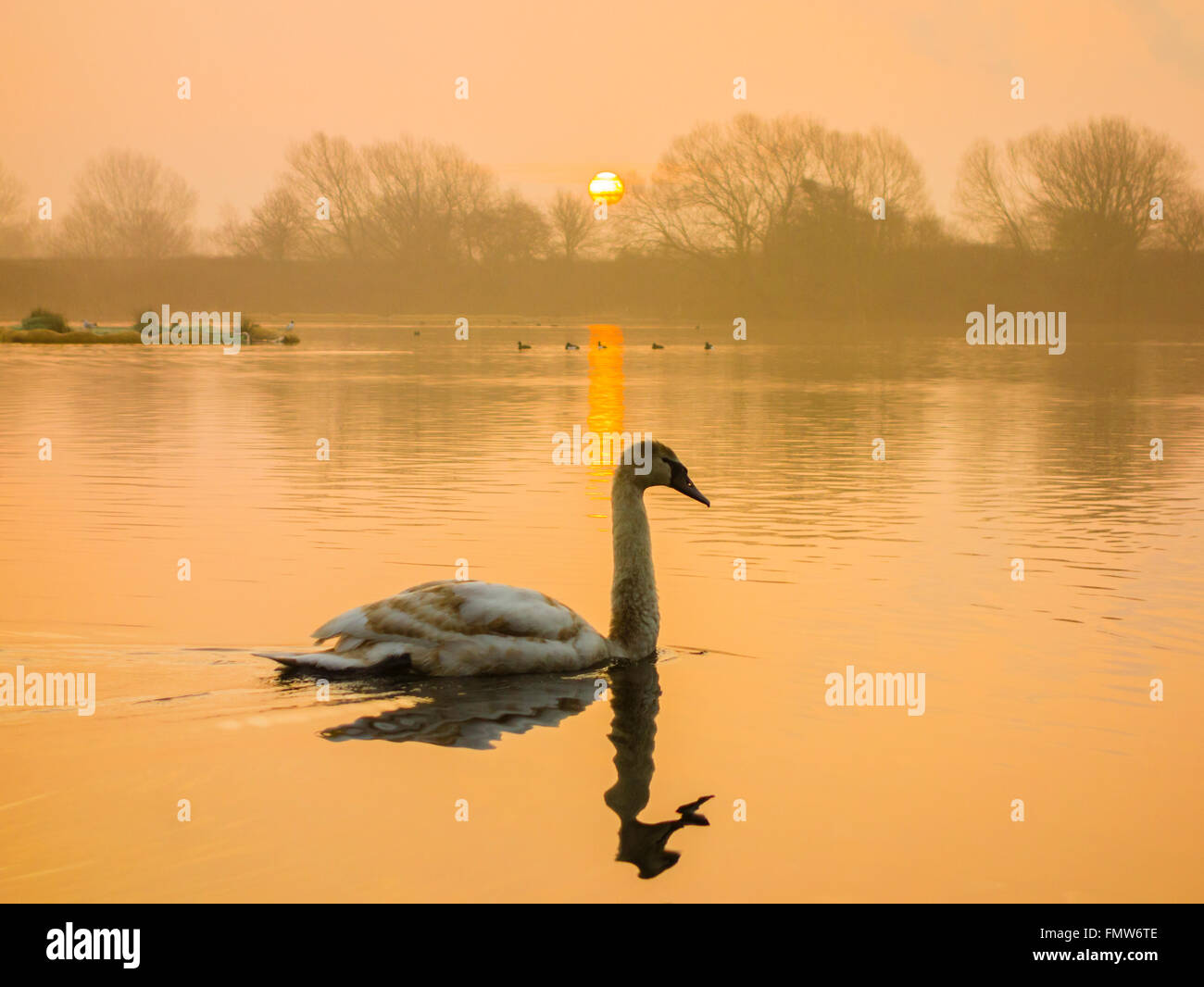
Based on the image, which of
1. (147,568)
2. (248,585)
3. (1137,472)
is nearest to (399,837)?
(248,585)

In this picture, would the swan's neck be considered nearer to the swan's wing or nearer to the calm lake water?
the calm lake water

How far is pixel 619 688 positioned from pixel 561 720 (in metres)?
0.89

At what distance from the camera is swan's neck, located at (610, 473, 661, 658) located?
964 centimetres

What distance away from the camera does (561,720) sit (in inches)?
320

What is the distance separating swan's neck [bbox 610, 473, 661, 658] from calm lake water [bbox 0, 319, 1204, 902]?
0.24 meters

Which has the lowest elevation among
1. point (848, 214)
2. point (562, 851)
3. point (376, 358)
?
point (562, 851)

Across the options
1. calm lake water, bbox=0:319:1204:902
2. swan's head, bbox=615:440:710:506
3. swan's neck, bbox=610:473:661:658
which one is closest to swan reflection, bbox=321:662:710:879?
calm lake water, bbox=0:319:1204:902

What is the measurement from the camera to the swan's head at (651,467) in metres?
10.1

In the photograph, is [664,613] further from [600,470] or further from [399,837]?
[600,470]

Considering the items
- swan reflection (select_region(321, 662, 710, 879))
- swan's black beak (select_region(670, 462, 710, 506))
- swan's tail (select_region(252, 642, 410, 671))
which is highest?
swan's black beak (select_region(670, 462, 710, 506))

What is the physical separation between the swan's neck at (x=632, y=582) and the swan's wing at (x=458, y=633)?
0.56 m

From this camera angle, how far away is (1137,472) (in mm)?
20000

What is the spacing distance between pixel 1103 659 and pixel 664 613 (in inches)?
126

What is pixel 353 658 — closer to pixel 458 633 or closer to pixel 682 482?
pixel 458 633
